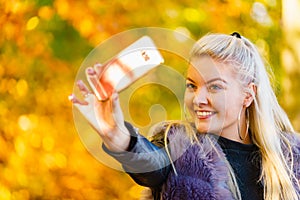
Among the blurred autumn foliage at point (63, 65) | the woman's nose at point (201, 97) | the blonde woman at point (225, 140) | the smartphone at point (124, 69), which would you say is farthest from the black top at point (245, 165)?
the blurred autumn foliage at point (63, 65)

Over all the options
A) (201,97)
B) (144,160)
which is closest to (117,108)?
(144,160)

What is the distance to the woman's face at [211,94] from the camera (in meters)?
1.22

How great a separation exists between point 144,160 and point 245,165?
0.89 ft

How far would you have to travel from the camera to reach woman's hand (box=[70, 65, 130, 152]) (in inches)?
38.5

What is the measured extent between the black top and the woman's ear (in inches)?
3.2

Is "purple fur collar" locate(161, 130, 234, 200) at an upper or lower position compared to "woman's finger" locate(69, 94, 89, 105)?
lower

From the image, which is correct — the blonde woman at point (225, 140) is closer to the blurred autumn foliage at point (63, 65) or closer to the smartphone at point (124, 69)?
the smartphone at point (124, 69)

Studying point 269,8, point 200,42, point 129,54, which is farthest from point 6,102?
point 129,54

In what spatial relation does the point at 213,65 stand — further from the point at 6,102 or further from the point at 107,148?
the point at 6,102

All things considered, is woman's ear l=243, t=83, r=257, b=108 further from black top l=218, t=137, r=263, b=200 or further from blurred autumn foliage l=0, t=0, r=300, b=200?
blurred autumn foliage l=0, t=0, r=300, b=200

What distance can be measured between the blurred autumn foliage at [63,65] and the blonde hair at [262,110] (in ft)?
4.15

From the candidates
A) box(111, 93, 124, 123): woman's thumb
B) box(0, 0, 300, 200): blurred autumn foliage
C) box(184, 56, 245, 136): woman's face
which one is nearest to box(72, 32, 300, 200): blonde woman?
box(184, 56, 245, 136): woman's face

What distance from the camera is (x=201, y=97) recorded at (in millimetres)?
1218

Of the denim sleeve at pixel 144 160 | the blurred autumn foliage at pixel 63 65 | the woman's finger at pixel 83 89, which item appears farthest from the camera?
the blurred autumn foliage at pixel 63 65
